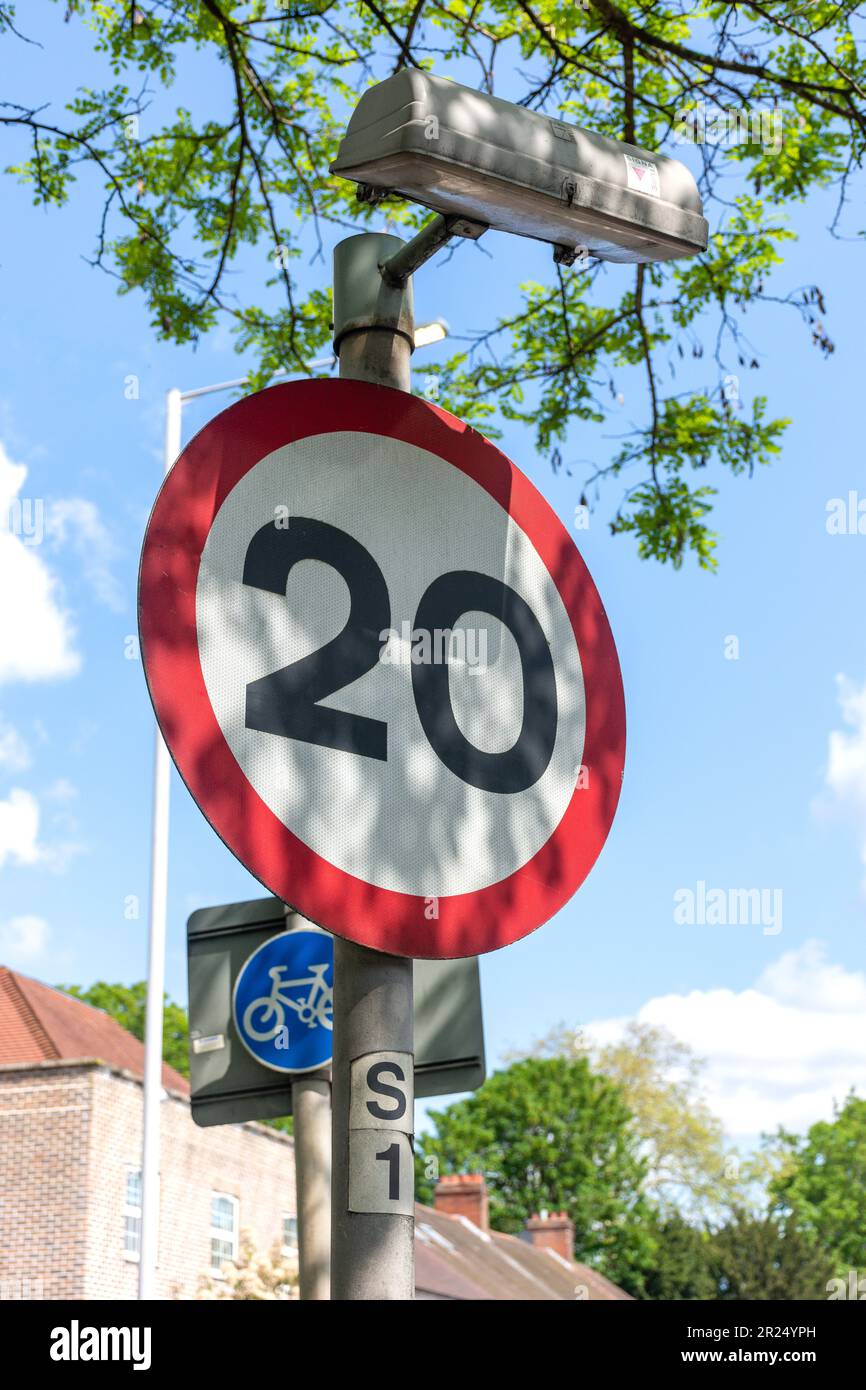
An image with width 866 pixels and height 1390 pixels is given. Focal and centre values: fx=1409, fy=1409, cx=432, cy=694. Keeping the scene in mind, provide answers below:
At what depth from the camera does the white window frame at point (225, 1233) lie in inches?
1031

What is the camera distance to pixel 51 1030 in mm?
31578

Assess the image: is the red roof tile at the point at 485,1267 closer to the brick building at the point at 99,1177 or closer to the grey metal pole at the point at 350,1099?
the brick building at the point at 99,1177

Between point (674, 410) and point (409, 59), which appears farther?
point (674, 410)

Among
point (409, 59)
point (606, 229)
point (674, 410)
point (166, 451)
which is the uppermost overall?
point (166, 451)

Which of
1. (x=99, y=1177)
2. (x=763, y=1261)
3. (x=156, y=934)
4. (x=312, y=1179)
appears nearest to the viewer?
(x=312, y=1179)

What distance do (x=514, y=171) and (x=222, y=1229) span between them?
27285 millimetres

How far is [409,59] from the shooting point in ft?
20.2

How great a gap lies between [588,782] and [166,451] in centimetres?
1508

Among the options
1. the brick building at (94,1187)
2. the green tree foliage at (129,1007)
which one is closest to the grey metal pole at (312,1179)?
the brick building at (94,1187)

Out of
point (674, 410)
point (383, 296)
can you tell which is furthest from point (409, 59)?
point (383, 296)

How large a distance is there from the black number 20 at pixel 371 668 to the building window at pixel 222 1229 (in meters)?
26.2

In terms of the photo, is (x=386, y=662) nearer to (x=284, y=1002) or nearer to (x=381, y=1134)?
(x=381, y=1134)

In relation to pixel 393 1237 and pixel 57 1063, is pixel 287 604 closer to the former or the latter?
pixel 393 1237

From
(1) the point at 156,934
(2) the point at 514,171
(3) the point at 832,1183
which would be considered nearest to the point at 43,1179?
(1) the point at 156,934
